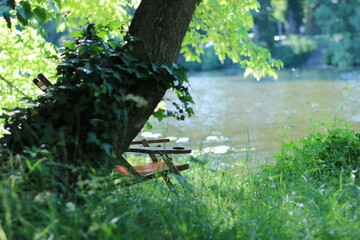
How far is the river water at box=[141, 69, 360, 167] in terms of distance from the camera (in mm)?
9932

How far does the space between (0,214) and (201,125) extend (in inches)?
480

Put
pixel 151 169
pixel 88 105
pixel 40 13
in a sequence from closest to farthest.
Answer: pixel 88 105 → pixel 40 13 → pixel 151 169

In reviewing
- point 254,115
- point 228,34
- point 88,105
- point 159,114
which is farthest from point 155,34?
point 254,115

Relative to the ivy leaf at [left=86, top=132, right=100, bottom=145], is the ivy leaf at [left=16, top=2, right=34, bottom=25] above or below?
above

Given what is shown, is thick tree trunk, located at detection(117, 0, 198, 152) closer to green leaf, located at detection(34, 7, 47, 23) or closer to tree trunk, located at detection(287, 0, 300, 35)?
green leaf, located at detection(34, 7, 47, 23)

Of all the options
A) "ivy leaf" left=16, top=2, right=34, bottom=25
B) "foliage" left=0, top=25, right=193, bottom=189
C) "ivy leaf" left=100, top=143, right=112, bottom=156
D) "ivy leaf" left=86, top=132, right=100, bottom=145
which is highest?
"ivy leaf" left=16, top=2, right=34, bottom=25

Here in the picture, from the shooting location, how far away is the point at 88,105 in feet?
12.1

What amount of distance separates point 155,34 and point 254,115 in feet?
41.1

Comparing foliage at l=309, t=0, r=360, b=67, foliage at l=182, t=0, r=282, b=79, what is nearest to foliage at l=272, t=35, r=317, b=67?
foliage at l=309, t=0, r=360, b=67

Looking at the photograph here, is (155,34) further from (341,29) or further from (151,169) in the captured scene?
(341,29)

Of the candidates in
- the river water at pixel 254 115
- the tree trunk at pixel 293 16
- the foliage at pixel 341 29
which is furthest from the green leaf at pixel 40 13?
the tree trunk at pixel 293 16

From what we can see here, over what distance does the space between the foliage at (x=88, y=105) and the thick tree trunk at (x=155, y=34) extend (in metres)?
0.09

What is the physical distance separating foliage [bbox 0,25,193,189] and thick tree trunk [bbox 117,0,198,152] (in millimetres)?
93

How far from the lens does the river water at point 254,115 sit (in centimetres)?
993
